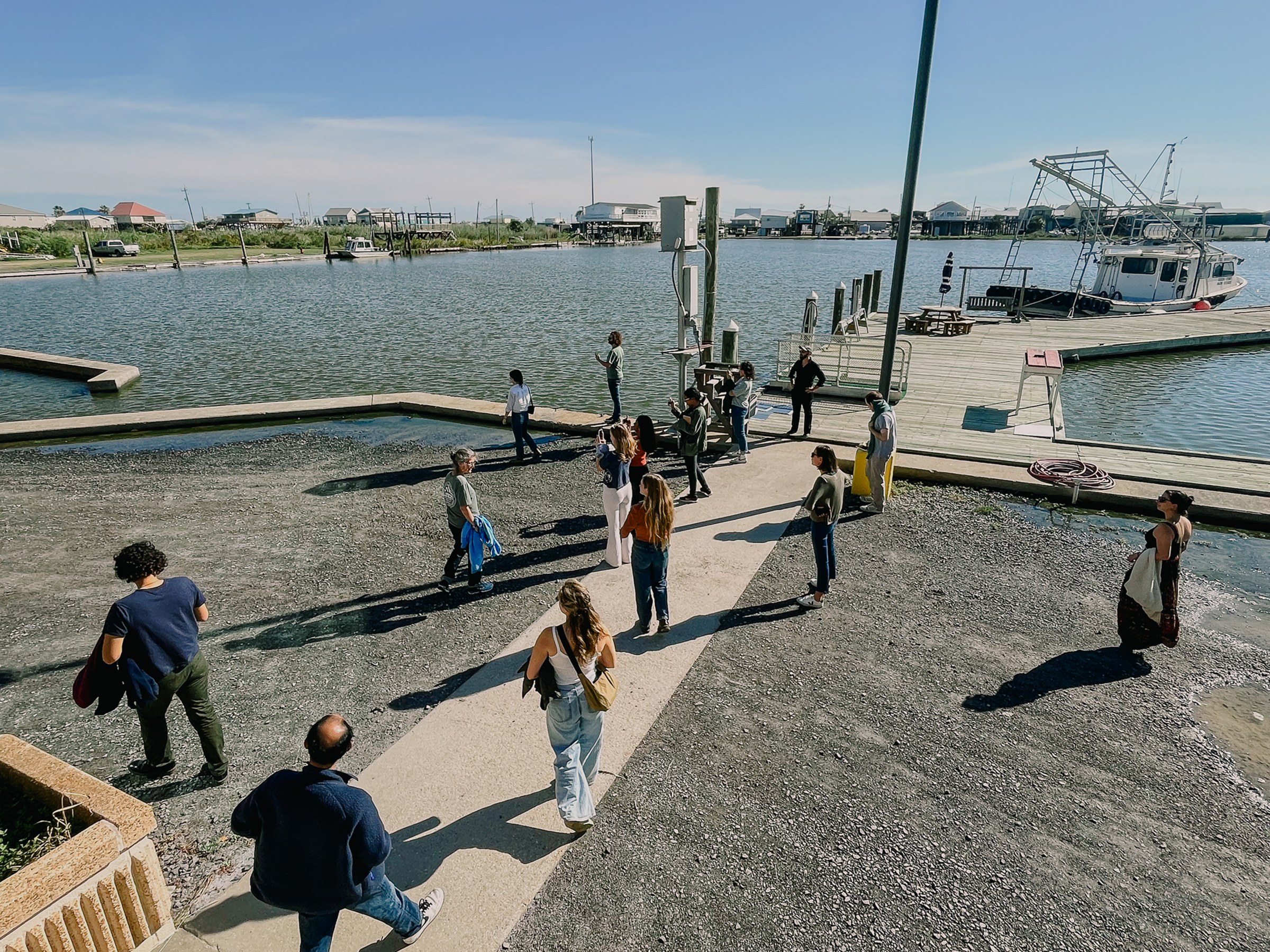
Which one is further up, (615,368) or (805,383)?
(615,368)

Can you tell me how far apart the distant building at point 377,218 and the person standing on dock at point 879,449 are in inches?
5732

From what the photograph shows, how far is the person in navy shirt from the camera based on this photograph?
14.2ft

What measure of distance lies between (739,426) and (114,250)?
104m

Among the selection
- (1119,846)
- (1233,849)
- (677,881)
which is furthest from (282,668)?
(1233,849)

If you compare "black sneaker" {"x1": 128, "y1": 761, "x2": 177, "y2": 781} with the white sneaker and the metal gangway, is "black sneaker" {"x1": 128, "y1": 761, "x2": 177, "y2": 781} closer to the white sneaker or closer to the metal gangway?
the white sneaker

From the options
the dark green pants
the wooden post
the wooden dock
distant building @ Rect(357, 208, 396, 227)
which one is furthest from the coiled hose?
distant building @ Rect(357, 208, 396, 227)

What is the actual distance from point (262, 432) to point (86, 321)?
29573 mm

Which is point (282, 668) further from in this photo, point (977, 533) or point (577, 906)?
point (977, 533)


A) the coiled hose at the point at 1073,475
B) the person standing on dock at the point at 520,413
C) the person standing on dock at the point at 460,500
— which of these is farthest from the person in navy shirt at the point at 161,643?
the coiled hose at the point at 1073,475

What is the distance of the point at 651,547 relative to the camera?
6.22 metres

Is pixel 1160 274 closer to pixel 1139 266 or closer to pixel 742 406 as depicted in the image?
pixel 1139 266

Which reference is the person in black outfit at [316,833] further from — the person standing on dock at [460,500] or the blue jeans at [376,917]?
the person standing on dock at [460,500]

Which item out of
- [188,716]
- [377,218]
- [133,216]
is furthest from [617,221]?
[188,716]

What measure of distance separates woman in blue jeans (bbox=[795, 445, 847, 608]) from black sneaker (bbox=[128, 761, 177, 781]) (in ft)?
18.7
